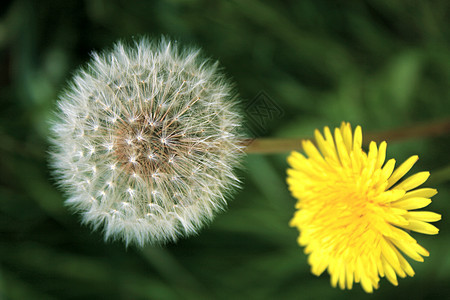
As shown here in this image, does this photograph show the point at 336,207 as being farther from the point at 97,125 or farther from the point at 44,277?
the point at 44,277

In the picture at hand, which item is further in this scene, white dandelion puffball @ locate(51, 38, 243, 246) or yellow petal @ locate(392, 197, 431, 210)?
white dandelion puffball @ locate(51, 38, 243, 246)

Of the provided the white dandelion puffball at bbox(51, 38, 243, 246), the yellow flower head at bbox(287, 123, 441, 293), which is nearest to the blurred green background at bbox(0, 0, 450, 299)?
the white dandelion puffball at bbox(51, 38, 243, 246)

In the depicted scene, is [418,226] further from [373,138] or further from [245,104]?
[245,104]

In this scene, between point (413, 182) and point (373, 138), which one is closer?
point (413, 182)

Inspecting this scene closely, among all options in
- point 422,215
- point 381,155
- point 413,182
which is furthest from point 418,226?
point 381,155

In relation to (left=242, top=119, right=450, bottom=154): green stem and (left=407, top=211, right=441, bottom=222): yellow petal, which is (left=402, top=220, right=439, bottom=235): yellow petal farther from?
(left=242, top=119, right=450, bottom=154): green stem

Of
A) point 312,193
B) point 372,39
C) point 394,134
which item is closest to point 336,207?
point 312,193

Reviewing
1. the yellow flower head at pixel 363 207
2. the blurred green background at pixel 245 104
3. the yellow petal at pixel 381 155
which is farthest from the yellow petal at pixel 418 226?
the blurred green background at pixel 245 104
